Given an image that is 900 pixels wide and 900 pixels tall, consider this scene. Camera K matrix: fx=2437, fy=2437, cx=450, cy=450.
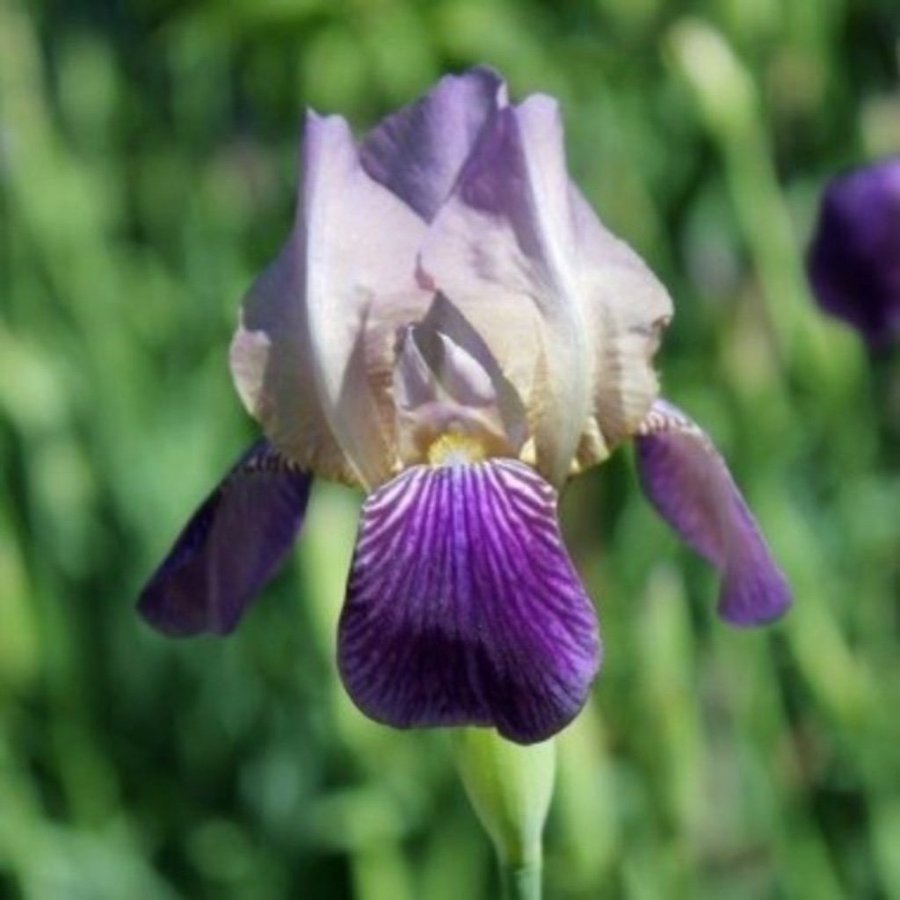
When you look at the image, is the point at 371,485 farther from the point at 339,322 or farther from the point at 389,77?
the point at 389,77

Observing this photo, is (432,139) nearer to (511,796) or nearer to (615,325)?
(615,325)

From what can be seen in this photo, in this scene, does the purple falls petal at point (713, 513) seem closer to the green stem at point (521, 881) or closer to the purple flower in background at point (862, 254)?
the green stem at point (521, 881)

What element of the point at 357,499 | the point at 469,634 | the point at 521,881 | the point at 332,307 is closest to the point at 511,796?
the point at 521,881

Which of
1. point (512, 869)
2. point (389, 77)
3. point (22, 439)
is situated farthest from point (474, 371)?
point (389, 77)

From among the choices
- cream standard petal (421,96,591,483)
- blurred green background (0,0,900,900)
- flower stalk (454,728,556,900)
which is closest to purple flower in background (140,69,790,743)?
cream standard petal (421,96,591,483)

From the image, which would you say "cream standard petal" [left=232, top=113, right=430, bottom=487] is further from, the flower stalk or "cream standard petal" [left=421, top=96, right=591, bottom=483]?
the flower stalk
